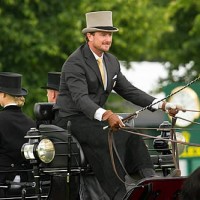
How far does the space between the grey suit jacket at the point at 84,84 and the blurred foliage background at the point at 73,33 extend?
43.1 ft

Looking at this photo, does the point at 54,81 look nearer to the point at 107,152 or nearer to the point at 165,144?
the point at 165,144

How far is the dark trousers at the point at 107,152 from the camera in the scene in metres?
9.56

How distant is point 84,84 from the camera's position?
967cm

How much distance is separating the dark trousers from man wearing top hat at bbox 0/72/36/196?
105 cm

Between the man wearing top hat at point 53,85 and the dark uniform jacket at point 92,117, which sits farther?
the man wearing top hat at point 53,85

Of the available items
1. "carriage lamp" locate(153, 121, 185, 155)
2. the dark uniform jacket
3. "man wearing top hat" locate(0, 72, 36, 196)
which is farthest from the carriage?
"carriage lamp" locate(153, 121, 185, 155)

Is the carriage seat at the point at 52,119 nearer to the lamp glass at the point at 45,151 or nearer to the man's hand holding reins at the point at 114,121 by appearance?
the lamp glass at the point at 45,151

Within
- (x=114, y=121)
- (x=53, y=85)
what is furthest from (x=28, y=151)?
(x=53, y=85)

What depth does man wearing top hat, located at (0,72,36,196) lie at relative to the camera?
10.8m

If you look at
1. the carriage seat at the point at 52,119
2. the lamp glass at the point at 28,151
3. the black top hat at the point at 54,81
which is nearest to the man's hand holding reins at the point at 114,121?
the lamp glass at the point at 28,151

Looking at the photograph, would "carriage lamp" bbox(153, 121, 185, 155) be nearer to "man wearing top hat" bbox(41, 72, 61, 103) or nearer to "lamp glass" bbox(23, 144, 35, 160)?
"lamp glass" bbox(23, 144, 35, 160)

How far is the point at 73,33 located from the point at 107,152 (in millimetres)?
14770

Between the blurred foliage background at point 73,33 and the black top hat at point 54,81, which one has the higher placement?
the blurred foliage background at point 73,33

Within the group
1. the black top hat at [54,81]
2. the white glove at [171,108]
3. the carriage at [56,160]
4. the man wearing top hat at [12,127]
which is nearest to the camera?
the carriage at [56,160]
